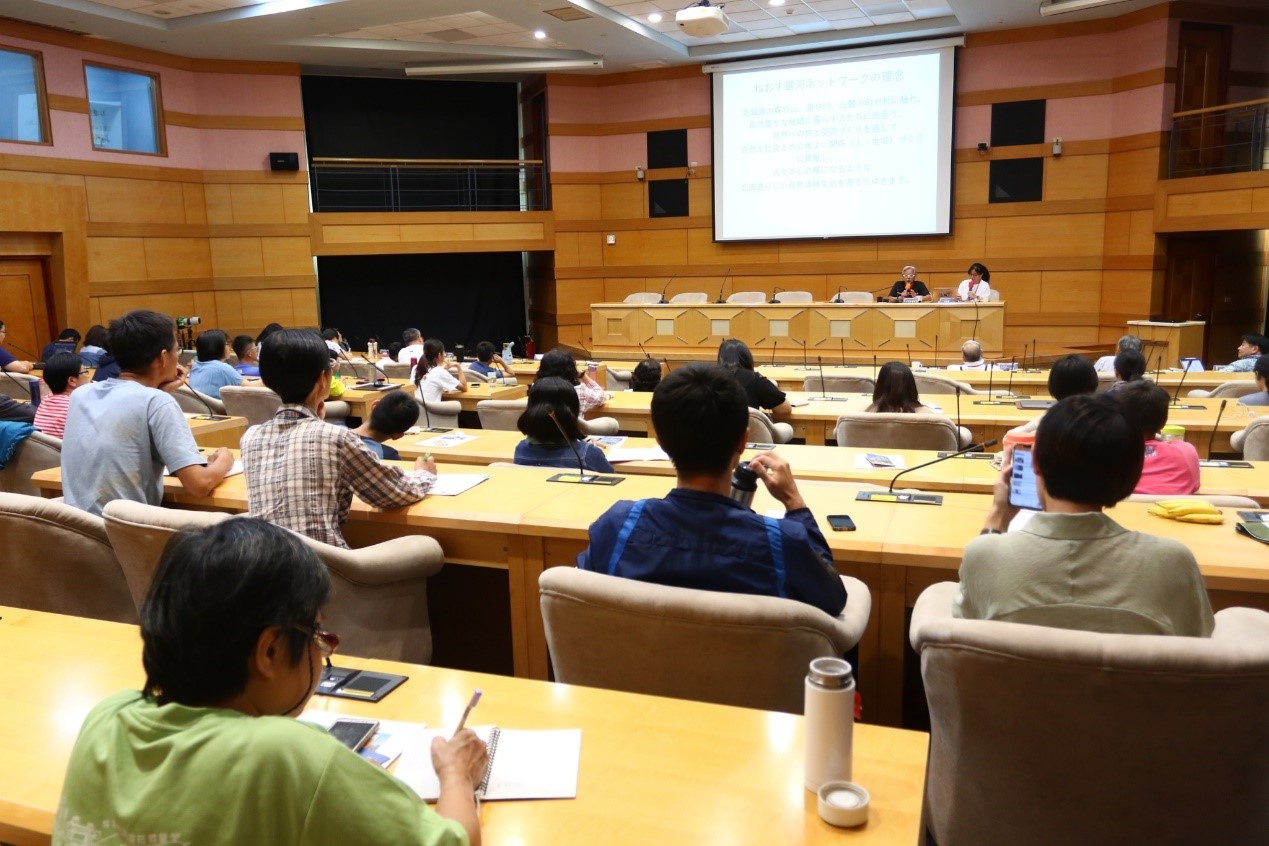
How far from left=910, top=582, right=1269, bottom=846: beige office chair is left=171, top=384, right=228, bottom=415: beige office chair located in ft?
19.3

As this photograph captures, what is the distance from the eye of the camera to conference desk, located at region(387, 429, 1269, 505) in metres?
3.21

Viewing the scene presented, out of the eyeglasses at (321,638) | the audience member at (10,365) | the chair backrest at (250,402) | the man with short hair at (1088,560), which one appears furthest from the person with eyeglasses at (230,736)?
the audience member at (10,365)

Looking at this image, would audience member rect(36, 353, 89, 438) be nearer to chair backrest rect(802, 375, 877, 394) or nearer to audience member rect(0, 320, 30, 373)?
audience member rect(0, 320, 30, 373)

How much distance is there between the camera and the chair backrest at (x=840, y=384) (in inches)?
264

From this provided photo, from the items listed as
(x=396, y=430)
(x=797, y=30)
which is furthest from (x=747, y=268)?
(x=396, y=430)

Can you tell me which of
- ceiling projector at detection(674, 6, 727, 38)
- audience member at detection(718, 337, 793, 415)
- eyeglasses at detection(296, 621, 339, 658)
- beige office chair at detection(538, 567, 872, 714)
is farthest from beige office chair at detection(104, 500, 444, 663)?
ceiling projector at detection(674, 6, 727, 38)

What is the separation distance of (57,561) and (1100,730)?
8.88ft

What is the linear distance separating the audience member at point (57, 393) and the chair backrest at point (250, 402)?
3.30ft

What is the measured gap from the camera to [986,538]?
1.82m

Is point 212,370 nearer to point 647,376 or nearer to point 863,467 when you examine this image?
point 647,376

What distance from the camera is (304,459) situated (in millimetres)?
2740

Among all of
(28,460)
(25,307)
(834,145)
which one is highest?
(834,145)

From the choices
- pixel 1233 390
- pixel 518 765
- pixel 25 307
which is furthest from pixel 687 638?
pixel 25 307

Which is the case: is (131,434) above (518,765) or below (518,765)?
above
